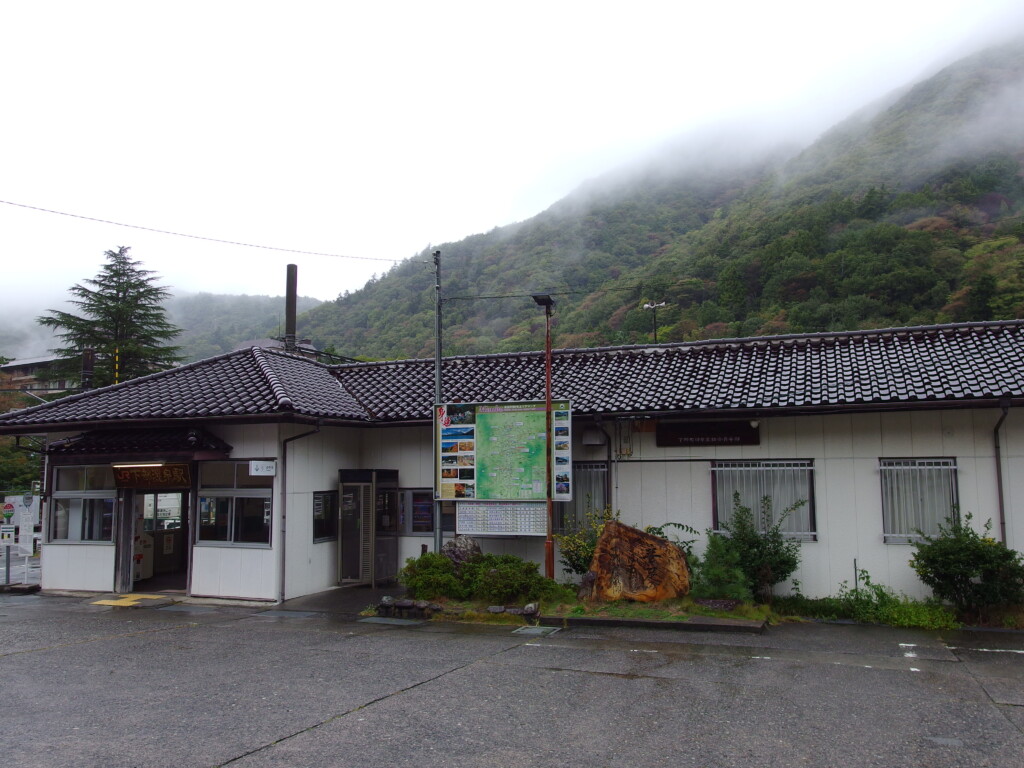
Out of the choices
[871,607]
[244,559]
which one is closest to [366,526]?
[244,559]

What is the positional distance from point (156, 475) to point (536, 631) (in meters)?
7.82

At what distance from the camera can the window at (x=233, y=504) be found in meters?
13.6

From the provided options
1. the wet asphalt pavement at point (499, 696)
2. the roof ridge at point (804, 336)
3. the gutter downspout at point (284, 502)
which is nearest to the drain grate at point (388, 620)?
the wet asphalt pavement at point (499, 696)

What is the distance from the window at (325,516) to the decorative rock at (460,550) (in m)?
2.50

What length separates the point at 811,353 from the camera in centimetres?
1458

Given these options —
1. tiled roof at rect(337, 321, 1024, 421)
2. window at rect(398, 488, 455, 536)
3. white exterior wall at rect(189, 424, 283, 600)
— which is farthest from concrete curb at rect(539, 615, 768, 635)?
white exterior wall at rect(189, 424, 283, 600)

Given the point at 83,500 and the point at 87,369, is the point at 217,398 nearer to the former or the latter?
the point at 83,500

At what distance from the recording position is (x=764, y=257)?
144 feet

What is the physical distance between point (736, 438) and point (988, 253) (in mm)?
32309

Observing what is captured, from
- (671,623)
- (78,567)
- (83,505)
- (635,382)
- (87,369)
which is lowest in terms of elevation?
(671,623)

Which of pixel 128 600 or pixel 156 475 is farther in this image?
pixel 156 475

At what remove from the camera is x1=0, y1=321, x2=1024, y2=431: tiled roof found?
40.6 ft

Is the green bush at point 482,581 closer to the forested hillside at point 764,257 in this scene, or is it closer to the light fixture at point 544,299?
the light fixture at point 544,299

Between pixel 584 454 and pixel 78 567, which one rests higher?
pixel 584 454
